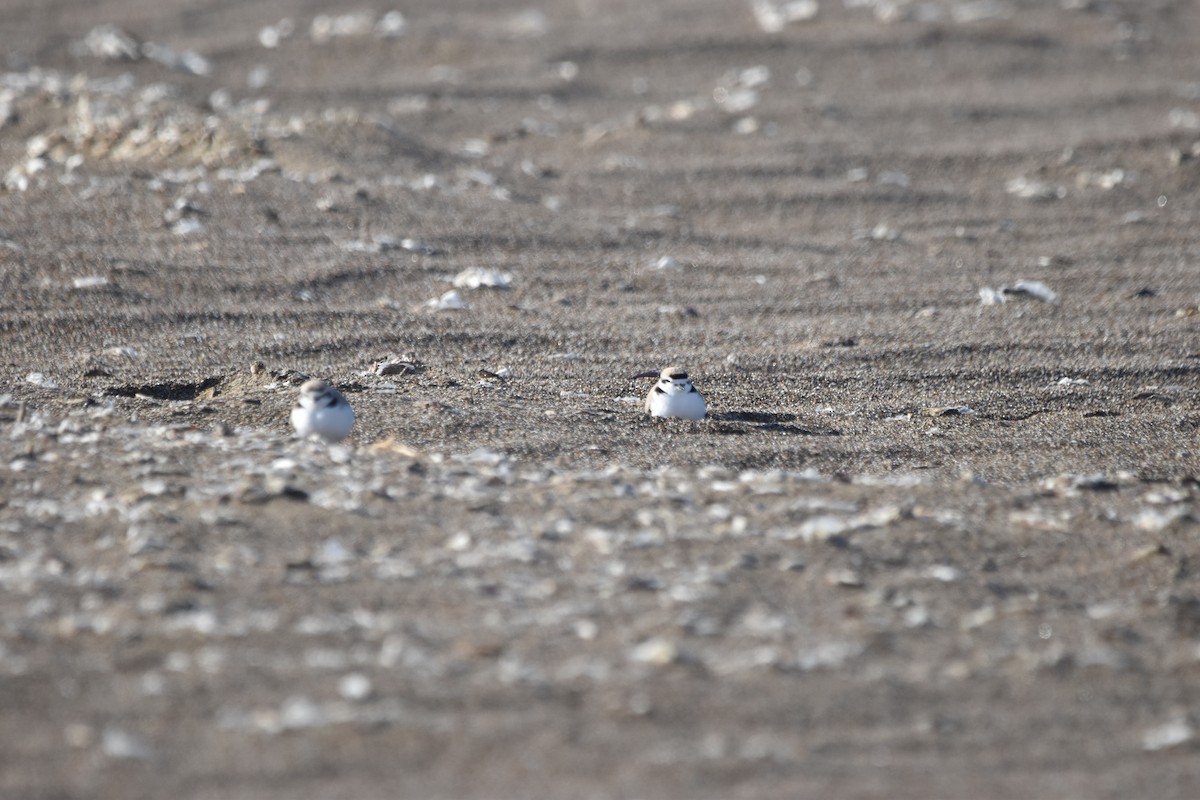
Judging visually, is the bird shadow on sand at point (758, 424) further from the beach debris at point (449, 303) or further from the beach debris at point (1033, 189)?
the beach debris at point (1033, 189)

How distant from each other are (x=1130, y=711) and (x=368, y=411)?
Answer: 2.71 m

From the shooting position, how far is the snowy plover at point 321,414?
420 cm

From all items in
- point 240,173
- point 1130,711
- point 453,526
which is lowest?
point 1130,711

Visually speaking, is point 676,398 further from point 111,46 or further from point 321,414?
point 111,46

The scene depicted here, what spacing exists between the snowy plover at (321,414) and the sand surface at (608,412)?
0.16m

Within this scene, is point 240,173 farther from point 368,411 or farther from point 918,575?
point 918,575

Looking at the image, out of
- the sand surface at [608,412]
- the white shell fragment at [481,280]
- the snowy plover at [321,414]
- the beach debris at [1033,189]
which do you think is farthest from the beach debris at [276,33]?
the snowy plover at [321,414]

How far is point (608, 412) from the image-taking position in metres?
4.86

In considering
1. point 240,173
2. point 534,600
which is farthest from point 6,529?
point 240,173

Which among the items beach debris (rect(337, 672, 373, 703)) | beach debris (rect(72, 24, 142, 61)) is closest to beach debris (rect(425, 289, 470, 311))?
beach debris (rect(337, 672, 373, 703))

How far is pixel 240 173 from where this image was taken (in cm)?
703

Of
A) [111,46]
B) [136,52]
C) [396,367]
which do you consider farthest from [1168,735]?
[111,46]

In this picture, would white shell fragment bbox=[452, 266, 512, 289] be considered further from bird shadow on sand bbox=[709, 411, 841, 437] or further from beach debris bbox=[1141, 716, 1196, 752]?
beach debris bbox=[1141, 716, 1196, 752]

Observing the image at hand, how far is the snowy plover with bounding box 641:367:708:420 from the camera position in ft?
15.3
